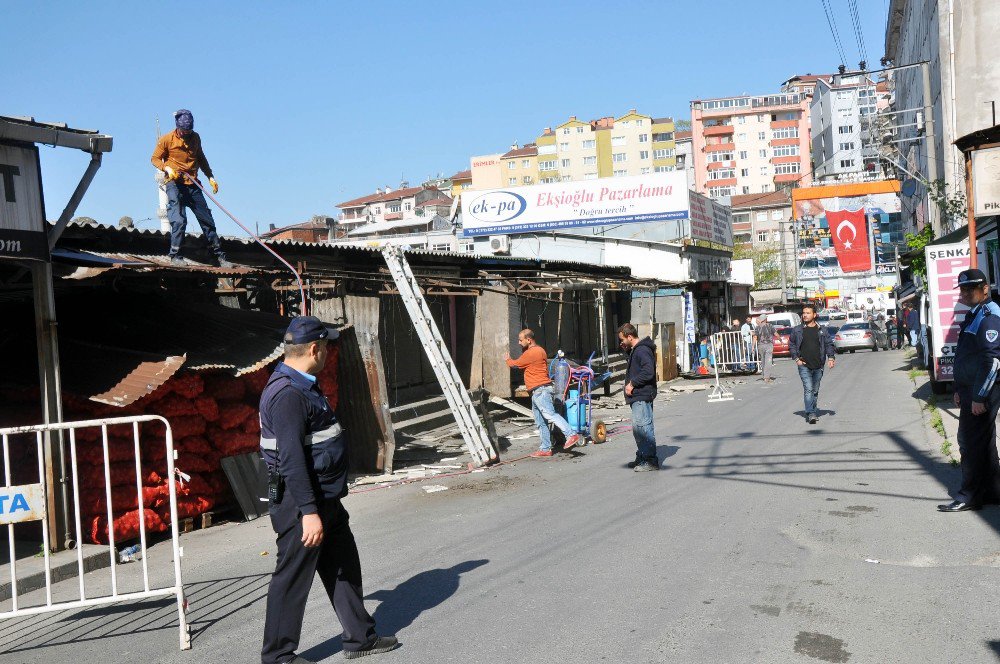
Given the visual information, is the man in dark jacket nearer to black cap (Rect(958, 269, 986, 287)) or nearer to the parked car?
black cap (Rect(958, 269, 986, 287))

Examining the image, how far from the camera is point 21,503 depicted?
18.2ft

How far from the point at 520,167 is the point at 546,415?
114072 mm

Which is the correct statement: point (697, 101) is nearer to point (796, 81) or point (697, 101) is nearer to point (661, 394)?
point (796, 81)

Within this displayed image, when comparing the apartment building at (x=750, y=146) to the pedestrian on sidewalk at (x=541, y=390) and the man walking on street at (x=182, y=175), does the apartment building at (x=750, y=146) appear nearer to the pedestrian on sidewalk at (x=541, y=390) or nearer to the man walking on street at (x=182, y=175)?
the pedestrian on sidewalk at (x=541, y=390)

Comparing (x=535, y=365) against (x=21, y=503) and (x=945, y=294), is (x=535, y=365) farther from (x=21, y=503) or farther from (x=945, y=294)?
(x=21, y=503)

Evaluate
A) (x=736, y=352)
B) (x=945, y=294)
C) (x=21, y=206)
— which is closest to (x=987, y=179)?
(x=945, y=294)

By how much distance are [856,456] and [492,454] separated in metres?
4.64

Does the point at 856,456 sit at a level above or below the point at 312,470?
below

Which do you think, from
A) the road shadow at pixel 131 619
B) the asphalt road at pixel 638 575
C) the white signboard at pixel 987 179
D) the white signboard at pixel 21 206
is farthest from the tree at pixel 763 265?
the road shadow at pixel 131 619

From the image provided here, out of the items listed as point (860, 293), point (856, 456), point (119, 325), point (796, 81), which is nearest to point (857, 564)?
point (856, 456)

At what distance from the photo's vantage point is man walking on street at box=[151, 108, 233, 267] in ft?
35.4

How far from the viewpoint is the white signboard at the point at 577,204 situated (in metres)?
36.2

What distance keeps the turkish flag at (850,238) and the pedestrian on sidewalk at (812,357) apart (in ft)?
87.3

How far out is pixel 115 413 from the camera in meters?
8.59
